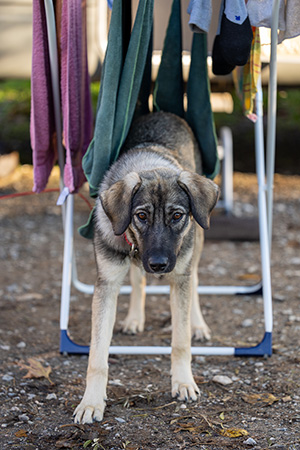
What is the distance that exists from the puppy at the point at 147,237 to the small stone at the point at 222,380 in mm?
205

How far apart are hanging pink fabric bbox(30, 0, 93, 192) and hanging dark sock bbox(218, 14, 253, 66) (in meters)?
0.91

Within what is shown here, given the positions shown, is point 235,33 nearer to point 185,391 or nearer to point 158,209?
point 158,209

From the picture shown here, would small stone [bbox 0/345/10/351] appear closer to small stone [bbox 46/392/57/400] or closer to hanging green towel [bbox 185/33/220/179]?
small stone [bbox 46/392/57/400]

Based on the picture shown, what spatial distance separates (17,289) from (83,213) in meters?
2.34

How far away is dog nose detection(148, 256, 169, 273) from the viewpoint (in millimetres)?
2945

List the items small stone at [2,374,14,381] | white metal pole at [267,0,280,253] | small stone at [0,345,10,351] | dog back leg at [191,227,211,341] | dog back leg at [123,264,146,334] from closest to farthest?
white metal pole at [267,0,280,253] → small stone at [2,374,14,381] → small stone at [0,345,10,351] → dog back leg at [191,227,211,341] → dog back leg at [123,264,146,334]

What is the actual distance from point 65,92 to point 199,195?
1.12m

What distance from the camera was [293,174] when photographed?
962cm

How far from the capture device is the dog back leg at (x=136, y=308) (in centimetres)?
443

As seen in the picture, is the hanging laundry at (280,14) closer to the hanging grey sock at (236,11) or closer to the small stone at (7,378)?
the hanging grey sock at (236,11)

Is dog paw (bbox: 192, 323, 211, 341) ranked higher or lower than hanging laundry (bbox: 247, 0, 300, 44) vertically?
lower

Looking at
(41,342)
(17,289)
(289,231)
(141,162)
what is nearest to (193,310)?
(41,342)

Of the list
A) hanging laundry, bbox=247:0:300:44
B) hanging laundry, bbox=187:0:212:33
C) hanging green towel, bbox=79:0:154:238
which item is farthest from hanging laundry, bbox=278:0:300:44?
hanging green towel, bbox=79:0:154:238

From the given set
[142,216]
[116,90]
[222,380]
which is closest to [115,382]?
[222,380]
